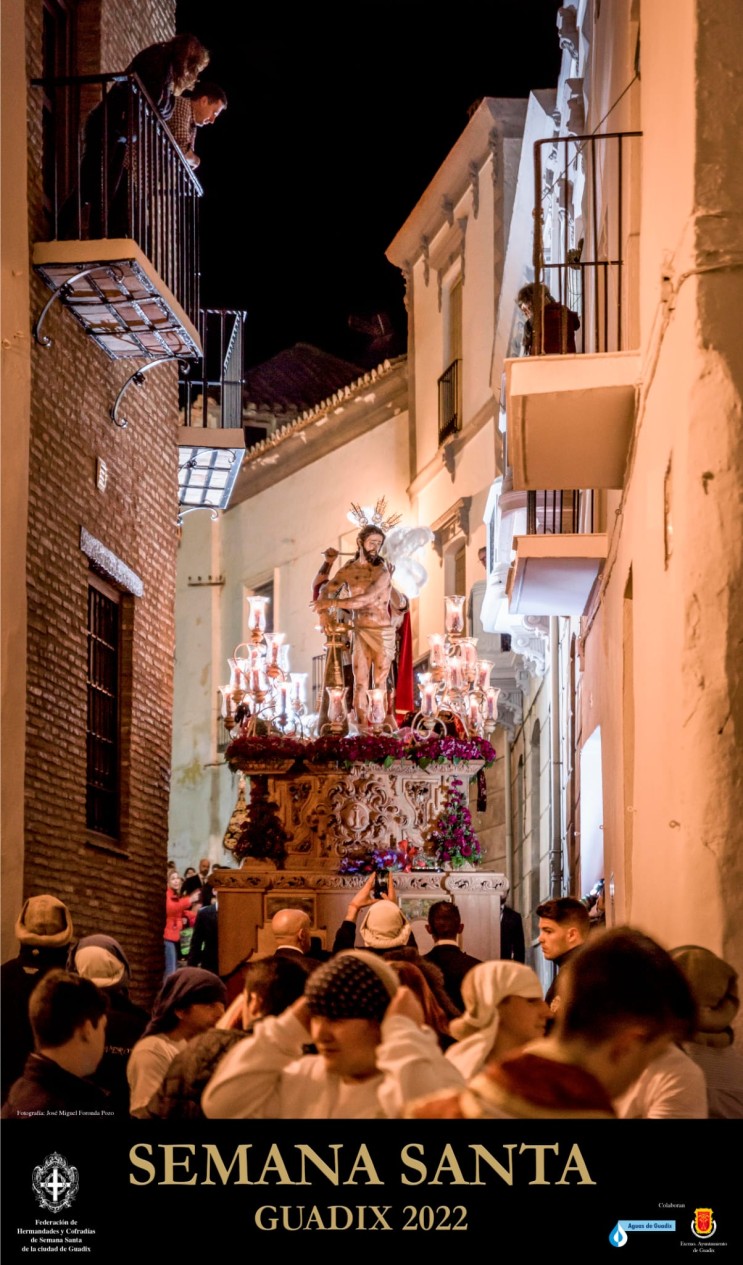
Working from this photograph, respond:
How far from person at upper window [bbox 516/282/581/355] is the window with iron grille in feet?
17.1

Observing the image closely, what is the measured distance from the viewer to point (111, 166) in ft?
47.3

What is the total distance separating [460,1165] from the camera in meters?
4.44

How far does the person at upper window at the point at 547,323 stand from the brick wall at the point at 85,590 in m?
3.98

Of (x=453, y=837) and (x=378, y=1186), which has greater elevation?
(x=453, y=837)

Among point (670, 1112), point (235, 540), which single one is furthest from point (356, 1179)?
point (235, 540)

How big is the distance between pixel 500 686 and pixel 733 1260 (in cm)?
2081

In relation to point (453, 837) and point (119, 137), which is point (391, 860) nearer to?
point (453, 837)

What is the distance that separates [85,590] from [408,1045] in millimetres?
11101

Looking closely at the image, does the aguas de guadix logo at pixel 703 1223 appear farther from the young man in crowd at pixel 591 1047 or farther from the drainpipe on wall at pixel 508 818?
the drainpipe on wall at pixel 508 818

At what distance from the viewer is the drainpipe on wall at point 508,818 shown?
86.1 feet

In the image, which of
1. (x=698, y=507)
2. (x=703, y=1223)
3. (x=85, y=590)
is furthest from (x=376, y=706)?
(x=703, y=1223)

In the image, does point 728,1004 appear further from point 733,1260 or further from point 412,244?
point 412,244

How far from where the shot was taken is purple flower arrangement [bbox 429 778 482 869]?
1667cm

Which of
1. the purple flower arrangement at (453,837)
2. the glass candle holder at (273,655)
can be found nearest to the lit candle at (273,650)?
the glass candle holder at (273,655)
